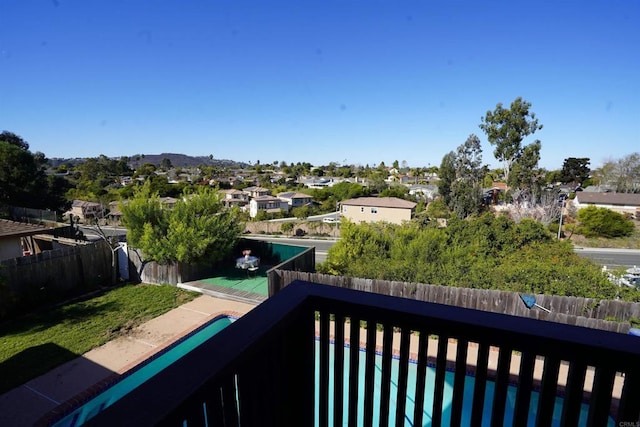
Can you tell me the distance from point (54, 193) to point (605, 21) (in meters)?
29.5

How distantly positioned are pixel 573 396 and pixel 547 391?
92 mm

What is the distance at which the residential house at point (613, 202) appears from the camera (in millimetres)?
29031

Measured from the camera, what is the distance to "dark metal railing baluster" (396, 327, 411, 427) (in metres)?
1.35

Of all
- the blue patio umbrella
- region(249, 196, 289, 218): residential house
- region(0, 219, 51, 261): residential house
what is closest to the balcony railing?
the blue patio umbrella

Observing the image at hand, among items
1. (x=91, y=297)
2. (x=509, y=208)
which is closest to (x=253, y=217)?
(x=509, y=208)

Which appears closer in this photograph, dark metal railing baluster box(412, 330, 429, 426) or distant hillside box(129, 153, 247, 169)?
dark metal railing baluster box(412, 330, 429, 426)

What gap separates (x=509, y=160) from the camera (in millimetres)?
25641

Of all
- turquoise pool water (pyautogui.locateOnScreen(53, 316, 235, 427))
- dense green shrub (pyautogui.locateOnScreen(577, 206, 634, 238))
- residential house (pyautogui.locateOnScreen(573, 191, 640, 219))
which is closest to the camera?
turquoise pool water (pyautogui.locateOnScreen(53, 316, 235, 427))

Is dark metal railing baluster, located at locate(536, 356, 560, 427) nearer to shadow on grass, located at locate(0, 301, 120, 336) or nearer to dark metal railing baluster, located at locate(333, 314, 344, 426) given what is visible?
dark metal railing baluster, located at locate(333, 314, 344, 426)

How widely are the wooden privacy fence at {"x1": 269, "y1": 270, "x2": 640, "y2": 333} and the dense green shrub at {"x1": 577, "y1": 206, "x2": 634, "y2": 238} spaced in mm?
20803

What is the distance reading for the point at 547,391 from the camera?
45.8 inches

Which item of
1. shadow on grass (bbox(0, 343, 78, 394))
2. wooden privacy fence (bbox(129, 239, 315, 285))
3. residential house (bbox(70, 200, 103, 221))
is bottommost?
residential house (bbox(70, 200, 103, 221))

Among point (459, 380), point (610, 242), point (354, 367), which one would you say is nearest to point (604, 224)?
point (610, 242)

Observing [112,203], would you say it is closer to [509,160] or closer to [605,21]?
[509,160]
